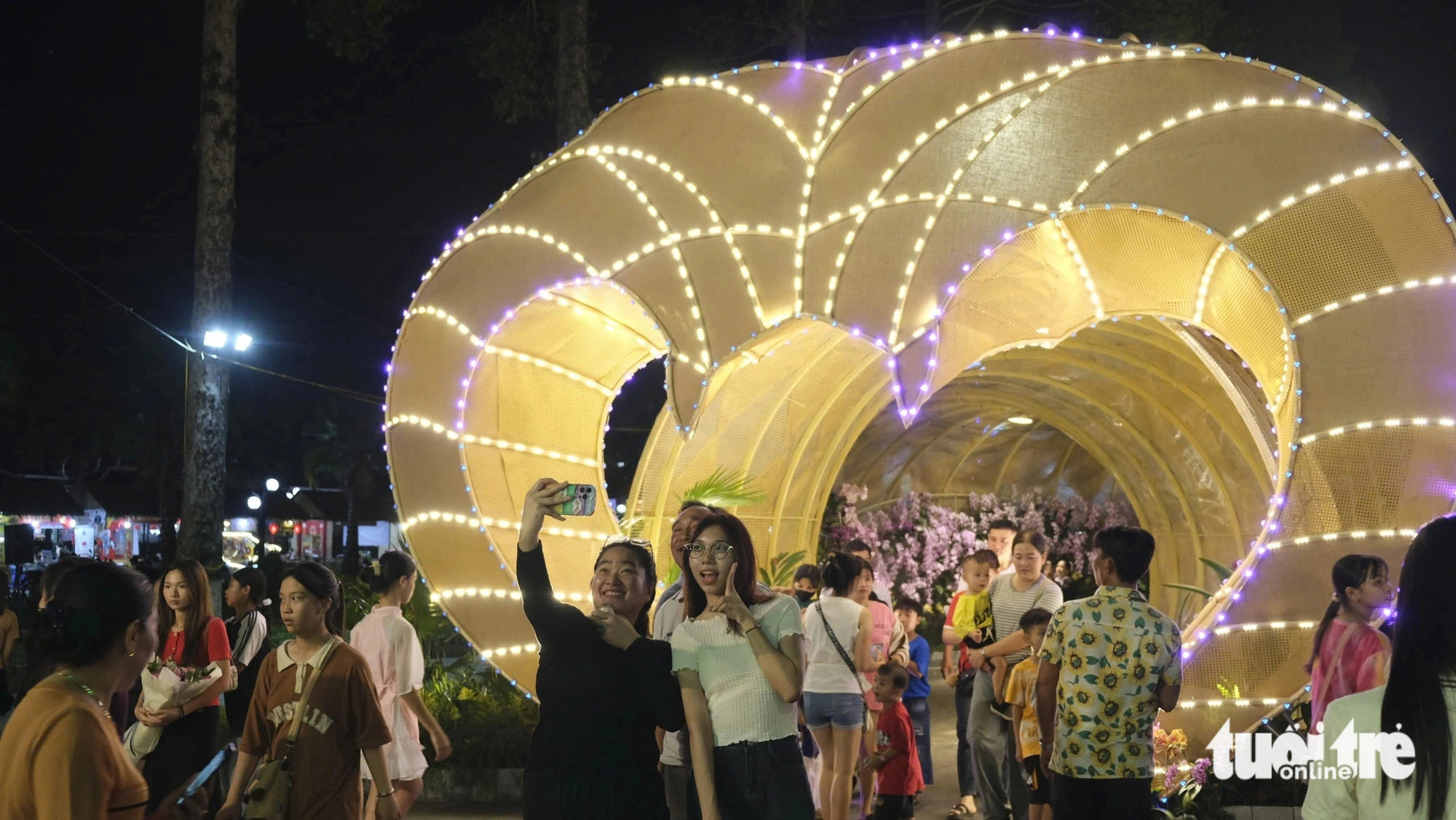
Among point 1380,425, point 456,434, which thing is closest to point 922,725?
point 1380,425

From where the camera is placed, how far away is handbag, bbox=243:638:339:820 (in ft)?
15.4

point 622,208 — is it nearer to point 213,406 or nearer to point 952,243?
point 952,243

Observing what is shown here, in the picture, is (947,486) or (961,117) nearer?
(961,117)

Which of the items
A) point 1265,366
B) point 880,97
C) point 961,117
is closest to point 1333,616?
point 1265,366

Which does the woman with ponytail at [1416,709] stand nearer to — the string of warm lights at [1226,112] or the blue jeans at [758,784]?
the blue jeans at [758,784]

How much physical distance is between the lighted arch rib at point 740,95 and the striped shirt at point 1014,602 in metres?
2.99

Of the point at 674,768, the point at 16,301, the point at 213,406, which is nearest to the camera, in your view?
the point at 674,768

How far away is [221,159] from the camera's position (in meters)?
15.0

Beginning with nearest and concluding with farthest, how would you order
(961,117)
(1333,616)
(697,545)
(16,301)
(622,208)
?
(697,545) < (1333,616) < (961,117) < (622,208) < (16,301)

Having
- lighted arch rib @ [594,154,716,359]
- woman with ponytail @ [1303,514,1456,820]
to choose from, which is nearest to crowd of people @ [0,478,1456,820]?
woman with ponytail @ [1303,514,1456,820]

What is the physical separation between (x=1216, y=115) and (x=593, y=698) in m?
5.44

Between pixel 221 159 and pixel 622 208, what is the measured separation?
26.7ft

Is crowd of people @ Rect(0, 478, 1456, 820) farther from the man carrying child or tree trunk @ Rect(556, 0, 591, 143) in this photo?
tree trunk @ Rect(556, 0, 591, 143)

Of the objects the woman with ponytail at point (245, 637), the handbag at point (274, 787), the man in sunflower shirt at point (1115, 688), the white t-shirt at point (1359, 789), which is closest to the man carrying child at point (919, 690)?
the man in sunflower shirt at point (1115, 688)
